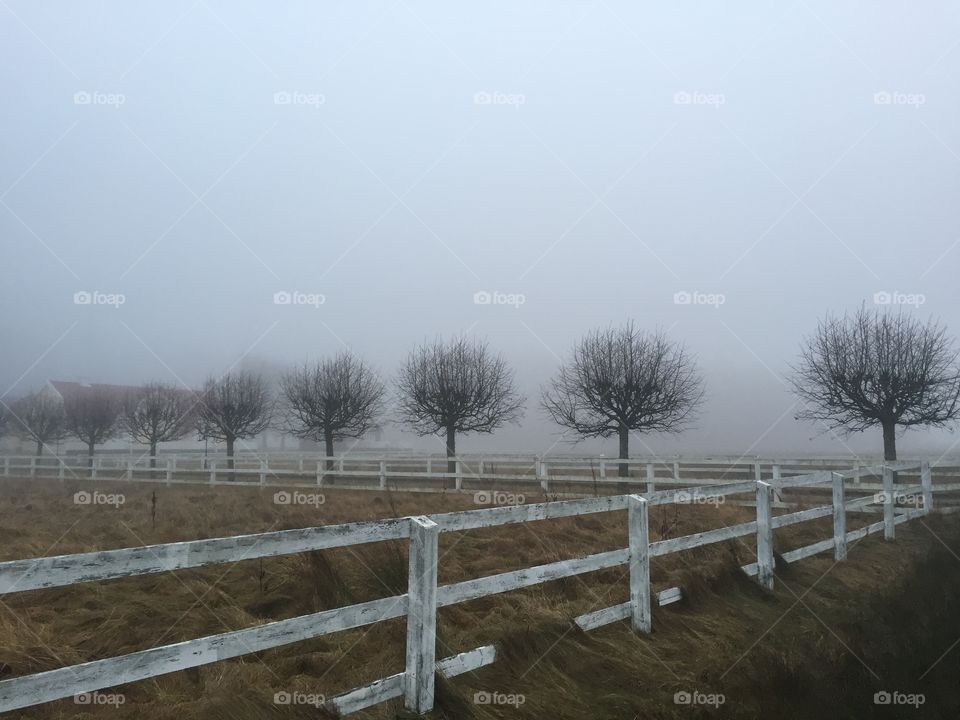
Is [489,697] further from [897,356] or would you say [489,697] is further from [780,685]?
[897,356]

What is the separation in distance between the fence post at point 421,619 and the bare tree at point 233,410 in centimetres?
3471

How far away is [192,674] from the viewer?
168 inches

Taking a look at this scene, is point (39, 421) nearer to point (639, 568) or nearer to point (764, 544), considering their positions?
point (764, 544)

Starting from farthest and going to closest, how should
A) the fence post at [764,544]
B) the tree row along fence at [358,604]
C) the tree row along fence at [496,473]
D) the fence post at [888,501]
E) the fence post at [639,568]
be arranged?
the tree row along fence at [496,473]
the fence post at [888,501]
the fence post at [764,544]
the fence post at [639,568]
the tree row along fence at [358,604]

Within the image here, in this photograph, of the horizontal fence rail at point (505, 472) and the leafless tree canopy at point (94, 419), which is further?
the leafless tree canopy at point (94, 419)

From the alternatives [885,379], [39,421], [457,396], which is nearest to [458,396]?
[457,396]

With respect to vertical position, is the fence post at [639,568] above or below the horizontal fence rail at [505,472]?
above

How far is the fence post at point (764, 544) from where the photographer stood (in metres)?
7.54

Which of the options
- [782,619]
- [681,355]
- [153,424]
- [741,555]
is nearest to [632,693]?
[782,619]

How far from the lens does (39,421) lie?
1844 inches

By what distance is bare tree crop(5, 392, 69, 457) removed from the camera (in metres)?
47.0

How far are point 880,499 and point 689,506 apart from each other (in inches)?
126

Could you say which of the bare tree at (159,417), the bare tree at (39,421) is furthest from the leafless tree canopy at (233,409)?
the bare tree at (39,421)

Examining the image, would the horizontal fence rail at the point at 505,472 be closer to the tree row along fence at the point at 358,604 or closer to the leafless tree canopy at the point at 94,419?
the tree row along fence at the point at 358,604
